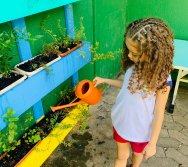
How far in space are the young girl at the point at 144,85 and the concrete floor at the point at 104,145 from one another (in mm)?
517

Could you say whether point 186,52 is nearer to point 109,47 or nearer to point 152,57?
point 109,47

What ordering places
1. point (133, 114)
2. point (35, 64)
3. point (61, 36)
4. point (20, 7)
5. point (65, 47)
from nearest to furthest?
point (20, 7) < point (133, 114) < point (35, 64) < point (65, 47) < point (61, 36)

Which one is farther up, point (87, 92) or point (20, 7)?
point (20, 7)

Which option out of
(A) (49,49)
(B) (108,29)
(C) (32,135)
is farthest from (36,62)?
(B) (108,29)

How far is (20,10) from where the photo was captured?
1.40 meters

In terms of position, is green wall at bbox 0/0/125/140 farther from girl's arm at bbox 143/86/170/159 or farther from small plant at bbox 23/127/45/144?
girl's arm at bbox 143/86/170/159

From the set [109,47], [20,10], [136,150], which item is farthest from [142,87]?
[109,47]

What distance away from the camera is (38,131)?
2.06m

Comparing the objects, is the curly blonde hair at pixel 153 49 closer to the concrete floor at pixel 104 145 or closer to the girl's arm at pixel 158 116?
the girl's arm at pixel 158 116

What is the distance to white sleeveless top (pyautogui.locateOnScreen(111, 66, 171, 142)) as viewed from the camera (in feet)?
4.90

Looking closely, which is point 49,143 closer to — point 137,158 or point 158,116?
point 137,158

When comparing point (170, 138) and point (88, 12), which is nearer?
point (88, 12)

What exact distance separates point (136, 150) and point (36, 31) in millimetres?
1183

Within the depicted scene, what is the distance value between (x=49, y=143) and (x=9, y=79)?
0.81 metres
